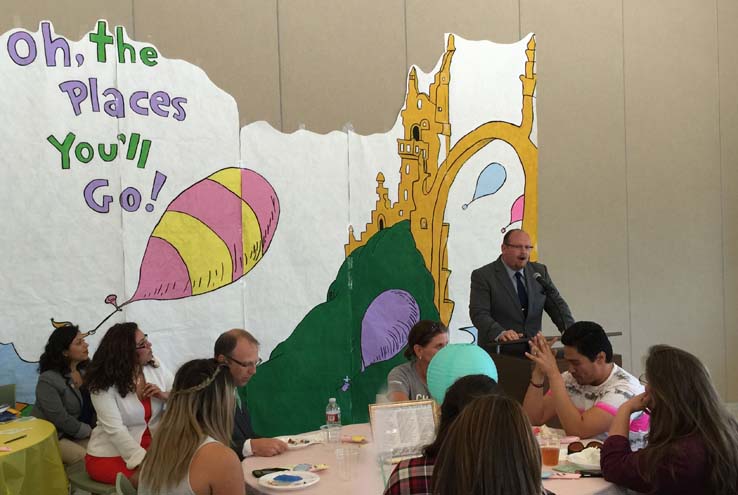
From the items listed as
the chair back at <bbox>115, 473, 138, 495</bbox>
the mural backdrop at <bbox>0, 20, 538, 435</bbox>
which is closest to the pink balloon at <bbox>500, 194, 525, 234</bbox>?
the mural backdrop at <bbox>0, 20, 538, 435</bbox>

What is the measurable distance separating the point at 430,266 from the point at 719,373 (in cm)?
353

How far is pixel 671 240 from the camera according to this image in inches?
297

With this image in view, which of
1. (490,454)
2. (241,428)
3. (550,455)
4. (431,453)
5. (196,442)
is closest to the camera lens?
(490,454)

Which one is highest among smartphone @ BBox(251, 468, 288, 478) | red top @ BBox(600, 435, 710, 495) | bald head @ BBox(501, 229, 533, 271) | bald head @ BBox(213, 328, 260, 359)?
bald head @ BBox(501, 229, 533, 271)

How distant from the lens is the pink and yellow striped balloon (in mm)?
5340

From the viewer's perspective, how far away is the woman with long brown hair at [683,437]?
100.0 inches

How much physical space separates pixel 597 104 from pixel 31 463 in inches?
224

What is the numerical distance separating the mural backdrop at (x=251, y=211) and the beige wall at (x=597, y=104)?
22 centimetres

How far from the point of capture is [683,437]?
8.52 feet

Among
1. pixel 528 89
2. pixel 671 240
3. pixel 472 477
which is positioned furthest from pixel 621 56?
pixel 472 477

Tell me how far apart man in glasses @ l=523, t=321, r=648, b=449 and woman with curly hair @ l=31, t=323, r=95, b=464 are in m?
2.69

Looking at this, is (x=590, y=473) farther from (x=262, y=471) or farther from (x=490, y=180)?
(x=490, y=180)

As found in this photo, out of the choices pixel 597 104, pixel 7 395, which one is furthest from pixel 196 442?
pixel 597 104

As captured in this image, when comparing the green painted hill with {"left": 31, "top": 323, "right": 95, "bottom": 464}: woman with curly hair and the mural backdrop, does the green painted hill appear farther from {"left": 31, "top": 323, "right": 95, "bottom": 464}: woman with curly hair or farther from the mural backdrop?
{"left": 31, "top": 323, "right": 95, "bottom": 464}: woman with curly hair
